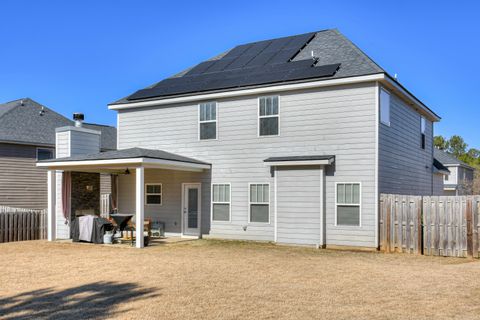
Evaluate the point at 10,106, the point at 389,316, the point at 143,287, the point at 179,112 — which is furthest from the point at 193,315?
the point at 10,106

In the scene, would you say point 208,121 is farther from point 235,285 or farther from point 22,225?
point 235,285

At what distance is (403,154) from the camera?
649 inches

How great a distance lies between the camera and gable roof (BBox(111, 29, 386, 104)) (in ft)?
49.0

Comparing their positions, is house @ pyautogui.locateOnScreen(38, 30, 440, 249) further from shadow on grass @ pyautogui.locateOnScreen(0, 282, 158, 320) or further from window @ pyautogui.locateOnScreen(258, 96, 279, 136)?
shadow on grass @ pyautogui.locateOnScreen(0, 282, 158, 320)

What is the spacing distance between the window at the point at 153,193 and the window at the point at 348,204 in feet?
24.3

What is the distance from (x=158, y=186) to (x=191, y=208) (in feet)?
5.88

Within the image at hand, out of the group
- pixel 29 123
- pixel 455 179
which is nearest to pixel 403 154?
pixel 29 123

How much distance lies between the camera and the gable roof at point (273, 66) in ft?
49.0

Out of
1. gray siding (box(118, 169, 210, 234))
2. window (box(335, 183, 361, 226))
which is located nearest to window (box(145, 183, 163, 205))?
gray siding (box(118, 169, 210, 234))

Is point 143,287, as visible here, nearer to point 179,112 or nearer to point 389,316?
point 389,316

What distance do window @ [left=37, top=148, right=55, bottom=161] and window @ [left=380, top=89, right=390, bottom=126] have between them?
17.6m

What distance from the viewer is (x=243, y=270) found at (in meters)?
10.0

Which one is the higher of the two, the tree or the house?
the tree

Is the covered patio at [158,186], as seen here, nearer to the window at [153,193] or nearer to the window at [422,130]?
Answer: the window at [153,193]
